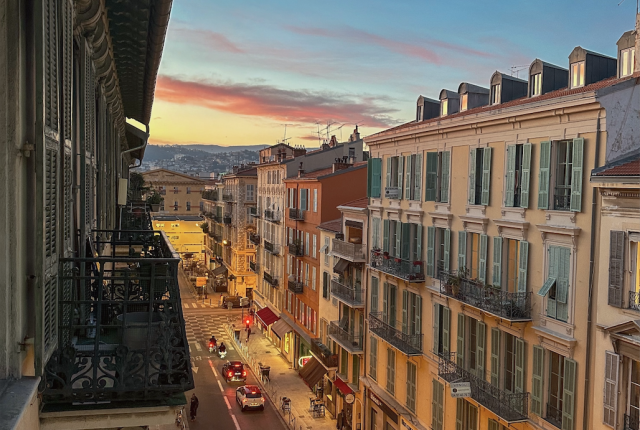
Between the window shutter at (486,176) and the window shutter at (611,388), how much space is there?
6786 mm

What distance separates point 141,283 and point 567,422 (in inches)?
496

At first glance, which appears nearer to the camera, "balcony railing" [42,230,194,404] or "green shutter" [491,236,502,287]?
"balcony railing" [42,230,194,404]

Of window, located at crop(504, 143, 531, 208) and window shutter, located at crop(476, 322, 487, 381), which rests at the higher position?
window, located at crop(504, 143, 531, 208)

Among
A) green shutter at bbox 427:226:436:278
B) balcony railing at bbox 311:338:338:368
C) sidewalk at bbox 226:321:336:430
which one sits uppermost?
green shutter at bbox 427:226:436:278

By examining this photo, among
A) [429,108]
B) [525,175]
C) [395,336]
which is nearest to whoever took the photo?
[525,175]

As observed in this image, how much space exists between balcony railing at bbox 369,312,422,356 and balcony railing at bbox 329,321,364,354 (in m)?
2.81

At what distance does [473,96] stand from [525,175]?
30.7 ft

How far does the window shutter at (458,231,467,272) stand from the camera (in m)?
21.6

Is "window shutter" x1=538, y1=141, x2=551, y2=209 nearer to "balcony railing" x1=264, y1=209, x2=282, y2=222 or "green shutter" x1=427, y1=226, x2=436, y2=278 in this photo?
"green shutter" x1=427, y1=226, x2=436, y2=278

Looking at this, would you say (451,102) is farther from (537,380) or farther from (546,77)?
(537,380)

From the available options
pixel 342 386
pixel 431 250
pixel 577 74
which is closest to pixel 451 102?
pixel 431 250

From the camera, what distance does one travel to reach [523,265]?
59.6ft

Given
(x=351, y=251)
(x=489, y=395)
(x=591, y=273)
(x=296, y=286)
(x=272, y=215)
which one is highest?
(x=591, y=273)

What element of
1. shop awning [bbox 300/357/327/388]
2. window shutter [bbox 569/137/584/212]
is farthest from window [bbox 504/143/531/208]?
shop awning [bbox 300/357/327/388]
